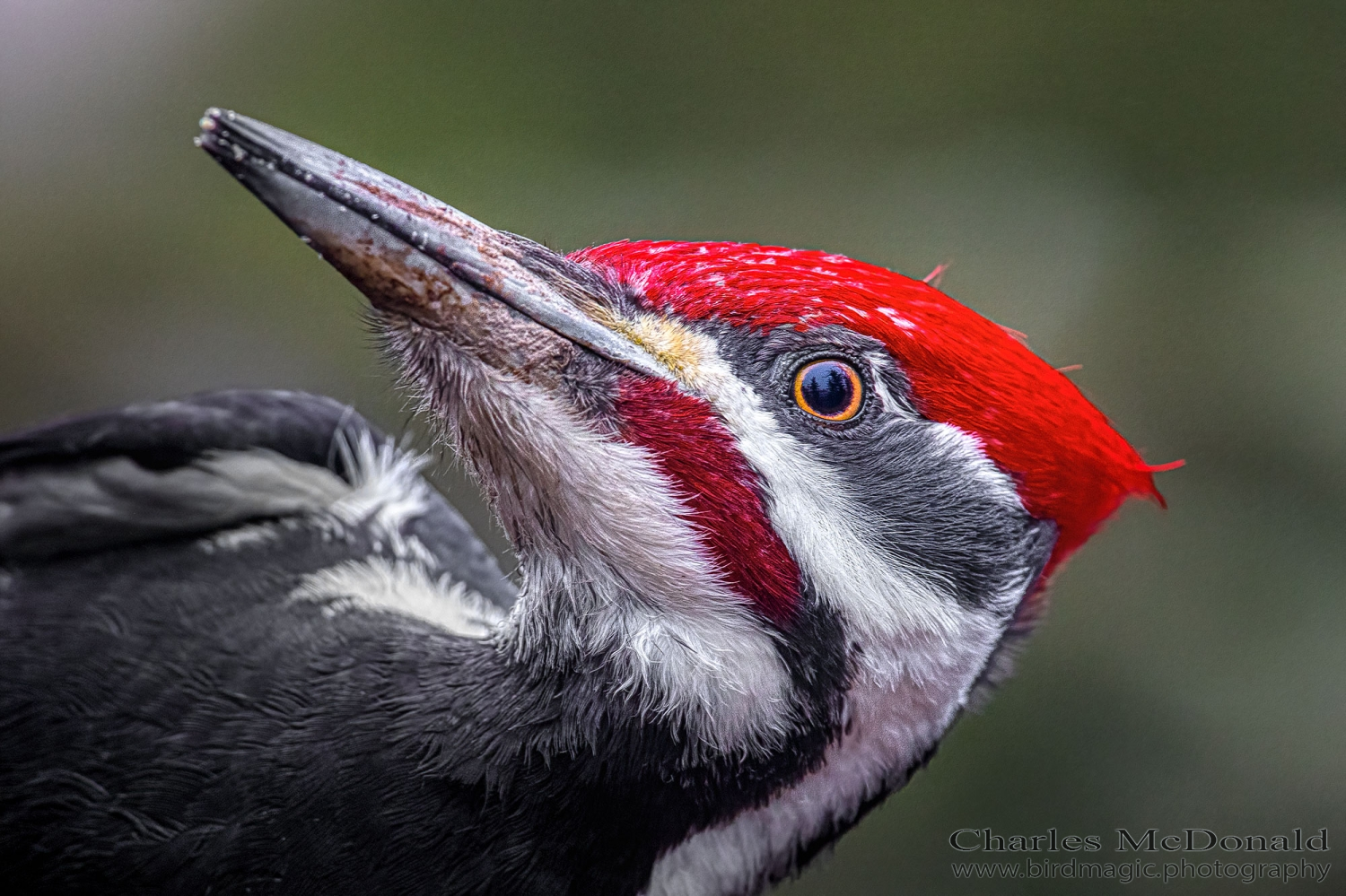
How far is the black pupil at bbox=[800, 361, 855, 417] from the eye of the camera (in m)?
1.35

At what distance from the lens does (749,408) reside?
52.7 inches

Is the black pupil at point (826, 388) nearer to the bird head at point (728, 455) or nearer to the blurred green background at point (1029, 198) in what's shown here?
the bird head at point (728, 455)

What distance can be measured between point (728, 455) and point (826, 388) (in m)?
0.16

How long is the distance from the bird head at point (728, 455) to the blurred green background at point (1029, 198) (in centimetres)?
176

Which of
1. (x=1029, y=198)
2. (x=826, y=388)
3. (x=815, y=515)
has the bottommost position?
(x=815, y=515)

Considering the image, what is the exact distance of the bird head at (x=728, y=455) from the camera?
4.19 feet

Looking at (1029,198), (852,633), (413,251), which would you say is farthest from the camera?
(1029,198)

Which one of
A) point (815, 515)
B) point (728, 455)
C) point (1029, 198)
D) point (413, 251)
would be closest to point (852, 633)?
point (815, 515)

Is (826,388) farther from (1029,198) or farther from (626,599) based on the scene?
(1029,198)

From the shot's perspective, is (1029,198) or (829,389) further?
(1029,198)

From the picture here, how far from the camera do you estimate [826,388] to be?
135cm

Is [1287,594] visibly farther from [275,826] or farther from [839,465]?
[275,826]

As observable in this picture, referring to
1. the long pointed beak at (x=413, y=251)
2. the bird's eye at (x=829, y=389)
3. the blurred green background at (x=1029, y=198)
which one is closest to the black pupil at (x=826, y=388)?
the bird's eye at (x=829, y=389)

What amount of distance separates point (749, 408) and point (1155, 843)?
265 cm
